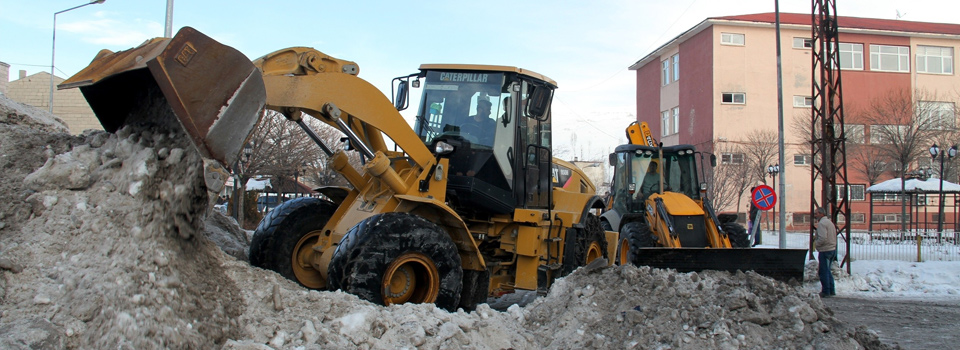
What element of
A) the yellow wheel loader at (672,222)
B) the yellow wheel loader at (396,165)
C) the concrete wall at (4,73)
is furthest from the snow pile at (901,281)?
the concrete wall at (4,73)

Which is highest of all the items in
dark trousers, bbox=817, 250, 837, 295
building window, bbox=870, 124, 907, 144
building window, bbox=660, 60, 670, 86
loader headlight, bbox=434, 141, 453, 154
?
building window, bbox=660, 60, 670, 86

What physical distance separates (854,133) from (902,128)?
226cm

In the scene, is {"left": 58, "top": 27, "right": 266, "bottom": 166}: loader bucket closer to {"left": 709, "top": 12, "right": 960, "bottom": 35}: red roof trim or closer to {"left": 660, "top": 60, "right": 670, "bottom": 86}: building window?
{"left": 709, "top": 12, "right": 960, "bottom": 35}: red roof trim

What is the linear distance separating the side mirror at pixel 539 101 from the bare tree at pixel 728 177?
23.7 m

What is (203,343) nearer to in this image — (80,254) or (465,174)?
(80,254)

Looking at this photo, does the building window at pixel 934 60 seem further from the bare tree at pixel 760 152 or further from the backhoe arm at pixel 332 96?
the backhoe arm at pixel 332 96

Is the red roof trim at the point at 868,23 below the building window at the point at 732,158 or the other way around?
the other way around

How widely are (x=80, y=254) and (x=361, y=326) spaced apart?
178 centimetres

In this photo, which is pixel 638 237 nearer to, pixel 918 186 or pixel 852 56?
pixel 918 186

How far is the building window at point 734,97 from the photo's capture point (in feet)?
121

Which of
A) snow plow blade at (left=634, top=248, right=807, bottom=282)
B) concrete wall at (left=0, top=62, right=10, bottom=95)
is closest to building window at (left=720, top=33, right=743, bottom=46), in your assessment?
snow plow blade at (left=634, top=248, right=807, bottom=282)

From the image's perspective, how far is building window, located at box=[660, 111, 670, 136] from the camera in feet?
139

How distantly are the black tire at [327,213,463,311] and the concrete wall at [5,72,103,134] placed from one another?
3057 centimetres

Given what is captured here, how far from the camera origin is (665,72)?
142 ft
